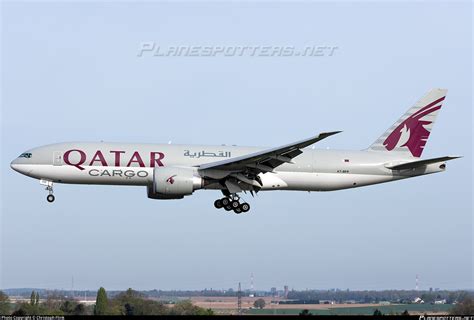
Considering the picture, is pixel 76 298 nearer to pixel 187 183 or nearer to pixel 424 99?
pixel 187 183

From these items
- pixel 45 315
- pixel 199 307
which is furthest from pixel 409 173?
pixel 45 315

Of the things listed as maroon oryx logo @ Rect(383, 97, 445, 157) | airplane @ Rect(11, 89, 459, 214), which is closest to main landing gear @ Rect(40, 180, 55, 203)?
airplane @ Rect(11, 89, 459, 214)

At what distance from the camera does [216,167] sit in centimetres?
5859

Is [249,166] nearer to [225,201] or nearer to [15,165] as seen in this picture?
[225,201]

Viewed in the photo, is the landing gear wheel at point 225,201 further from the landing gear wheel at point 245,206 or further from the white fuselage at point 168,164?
the white fuselage at point 168,164

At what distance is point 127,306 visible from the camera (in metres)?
Answer: 56.8

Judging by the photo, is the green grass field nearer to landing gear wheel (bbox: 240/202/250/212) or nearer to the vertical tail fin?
landing gear wheel (bbox: 240/202/250/212)

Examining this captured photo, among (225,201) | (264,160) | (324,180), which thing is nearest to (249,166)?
(264,160)

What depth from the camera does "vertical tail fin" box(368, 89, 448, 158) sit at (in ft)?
214

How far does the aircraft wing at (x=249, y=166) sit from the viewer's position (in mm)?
57656

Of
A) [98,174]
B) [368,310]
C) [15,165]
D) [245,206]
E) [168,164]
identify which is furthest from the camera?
[368,310]

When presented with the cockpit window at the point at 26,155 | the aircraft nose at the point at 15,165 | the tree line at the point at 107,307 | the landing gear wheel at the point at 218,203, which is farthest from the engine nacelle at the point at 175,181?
the aircraft nose at the point at 15,165

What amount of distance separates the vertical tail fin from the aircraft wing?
331 inches

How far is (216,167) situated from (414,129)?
14602mm
